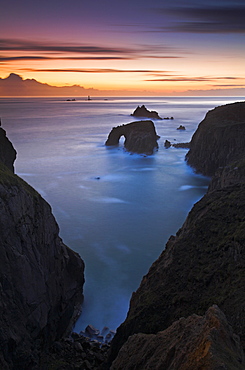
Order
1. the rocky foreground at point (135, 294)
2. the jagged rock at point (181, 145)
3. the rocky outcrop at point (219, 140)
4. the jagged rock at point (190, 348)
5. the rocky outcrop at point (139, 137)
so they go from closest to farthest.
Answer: the jagged rock at point (190, 348) → the rocky foreground at point (135, 294) → the rocky outcrop at point (219, 140) → the rocky outcrop at point (139, 137) → the jagged rock at point (181, 145)

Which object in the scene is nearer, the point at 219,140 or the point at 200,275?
the point at 200,275

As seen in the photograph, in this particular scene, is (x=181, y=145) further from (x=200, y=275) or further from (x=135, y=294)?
(x=200, y=275)

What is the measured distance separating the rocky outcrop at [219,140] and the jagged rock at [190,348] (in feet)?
156

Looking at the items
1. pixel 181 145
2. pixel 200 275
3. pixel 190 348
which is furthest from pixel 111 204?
pixel 181 145

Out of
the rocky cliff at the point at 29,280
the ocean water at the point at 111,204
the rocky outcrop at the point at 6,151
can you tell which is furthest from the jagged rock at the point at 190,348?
the rocky outcrop at the point at 6,151

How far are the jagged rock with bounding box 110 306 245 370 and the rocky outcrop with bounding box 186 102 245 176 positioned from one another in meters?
47.6

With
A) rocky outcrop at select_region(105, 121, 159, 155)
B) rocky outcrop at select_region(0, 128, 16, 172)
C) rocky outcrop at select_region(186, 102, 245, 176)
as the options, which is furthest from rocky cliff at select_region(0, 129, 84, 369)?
rocky outcrop at select_region(105, 121, 159, 155)

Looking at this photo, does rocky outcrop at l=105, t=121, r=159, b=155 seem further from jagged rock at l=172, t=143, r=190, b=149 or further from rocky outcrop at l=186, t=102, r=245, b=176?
rocky outcrop at l=186, t=102, r=245, b=176

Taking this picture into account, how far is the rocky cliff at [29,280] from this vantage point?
14391 mm

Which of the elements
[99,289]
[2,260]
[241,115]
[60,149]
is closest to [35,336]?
[2,260]

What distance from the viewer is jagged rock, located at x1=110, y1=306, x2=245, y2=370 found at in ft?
26.0

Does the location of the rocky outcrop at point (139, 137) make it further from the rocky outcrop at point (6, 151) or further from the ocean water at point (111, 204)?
the rocky outcrop at point (6, 151)

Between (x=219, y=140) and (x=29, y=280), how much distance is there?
5085cm

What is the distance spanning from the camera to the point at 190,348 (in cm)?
871
